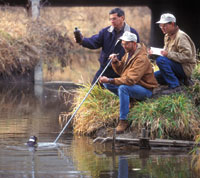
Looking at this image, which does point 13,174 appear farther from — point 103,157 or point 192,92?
point 192,92

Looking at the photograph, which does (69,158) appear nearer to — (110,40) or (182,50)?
(182,50)

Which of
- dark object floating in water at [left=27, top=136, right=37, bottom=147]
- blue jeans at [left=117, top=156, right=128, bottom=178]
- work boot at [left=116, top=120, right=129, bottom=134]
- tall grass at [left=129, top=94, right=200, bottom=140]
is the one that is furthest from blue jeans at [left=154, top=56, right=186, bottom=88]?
dark object floating in water at [left=27, top=136, right=37, bottom=147]

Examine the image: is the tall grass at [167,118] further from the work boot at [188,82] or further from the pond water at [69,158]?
the work boot at [188,82]

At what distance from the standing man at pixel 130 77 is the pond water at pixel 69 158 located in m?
0.68

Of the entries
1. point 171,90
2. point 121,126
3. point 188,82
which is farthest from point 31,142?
point 188,82

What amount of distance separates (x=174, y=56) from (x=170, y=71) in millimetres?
287

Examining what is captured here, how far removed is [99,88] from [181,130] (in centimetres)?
177

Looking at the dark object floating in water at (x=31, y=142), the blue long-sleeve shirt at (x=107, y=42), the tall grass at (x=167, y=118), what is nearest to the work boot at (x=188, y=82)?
the tall grass at (x=167, y=118)

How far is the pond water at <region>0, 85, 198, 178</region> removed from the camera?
263 inches

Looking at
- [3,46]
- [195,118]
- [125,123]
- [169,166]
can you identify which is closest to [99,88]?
[125,123]

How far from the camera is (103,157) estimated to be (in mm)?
7652

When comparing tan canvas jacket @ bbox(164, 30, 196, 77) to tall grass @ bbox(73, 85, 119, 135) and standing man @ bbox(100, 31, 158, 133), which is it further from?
tall grass @ bbox(73, 85, 119, 135)

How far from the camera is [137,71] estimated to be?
845cm

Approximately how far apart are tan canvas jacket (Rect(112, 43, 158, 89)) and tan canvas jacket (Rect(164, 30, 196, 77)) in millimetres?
556
